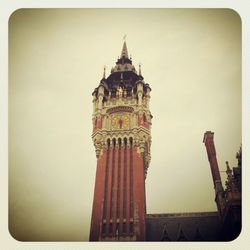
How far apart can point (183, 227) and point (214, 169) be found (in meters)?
0.79

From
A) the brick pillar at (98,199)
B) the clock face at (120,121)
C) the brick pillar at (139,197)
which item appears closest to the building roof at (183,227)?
the brick pillar at (139,197)

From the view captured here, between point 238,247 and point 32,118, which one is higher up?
point 32,118

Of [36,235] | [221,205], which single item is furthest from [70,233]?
[221,205]

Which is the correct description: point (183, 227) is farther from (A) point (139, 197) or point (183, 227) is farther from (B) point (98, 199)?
(B) point (98, 199)

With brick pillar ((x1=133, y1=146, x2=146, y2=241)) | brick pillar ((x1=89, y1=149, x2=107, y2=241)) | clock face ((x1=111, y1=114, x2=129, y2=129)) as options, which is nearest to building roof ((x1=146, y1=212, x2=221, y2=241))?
brick pillar ((x1=133, y1=146, x2=146, y2=241))

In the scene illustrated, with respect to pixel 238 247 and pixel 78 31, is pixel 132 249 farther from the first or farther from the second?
pixel 78 31

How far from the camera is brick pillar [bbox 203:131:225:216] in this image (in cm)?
526

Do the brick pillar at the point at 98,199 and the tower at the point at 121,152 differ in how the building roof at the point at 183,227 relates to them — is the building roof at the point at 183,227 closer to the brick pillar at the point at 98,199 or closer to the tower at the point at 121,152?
the tower at the point at 121,152

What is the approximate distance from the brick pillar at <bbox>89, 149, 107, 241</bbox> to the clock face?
A: 18.1 inches

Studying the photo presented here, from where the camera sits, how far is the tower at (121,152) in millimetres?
5457

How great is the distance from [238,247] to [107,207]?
1.89 m

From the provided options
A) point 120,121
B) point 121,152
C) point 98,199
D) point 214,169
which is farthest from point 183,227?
point 121,152

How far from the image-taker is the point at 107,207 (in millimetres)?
6000

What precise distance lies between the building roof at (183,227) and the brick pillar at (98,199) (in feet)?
1.95
